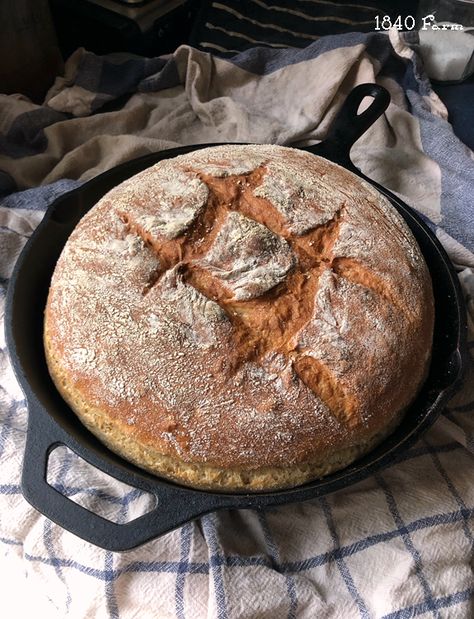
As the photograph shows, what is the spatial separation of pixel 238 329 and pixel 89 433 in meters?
0.27

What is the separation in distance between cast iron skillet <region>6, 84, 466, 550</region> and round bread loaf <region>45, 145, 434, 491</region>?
0.10ft

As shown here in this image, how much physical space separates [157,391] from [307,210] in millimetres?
368

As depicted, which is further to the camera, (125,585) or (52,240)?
(52,240)

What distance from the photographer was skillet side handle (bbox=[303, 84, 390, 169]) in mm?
1140

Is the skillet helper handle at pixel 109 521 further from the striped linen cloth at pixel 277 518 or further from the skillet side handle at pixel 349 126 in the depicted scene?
the skillet side handle at pixel 349 126

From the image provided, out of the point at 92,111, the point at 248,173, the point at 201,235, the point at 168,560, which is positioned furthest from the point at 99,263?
the point at 92,111

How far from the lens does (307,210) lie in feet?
2.97

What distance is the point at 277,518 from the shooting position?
92cm

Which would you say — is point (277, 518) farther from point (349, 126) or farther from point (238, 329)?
point (349, 126)

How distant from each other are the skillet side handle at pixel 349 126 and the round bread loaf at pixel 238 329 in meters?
0.23

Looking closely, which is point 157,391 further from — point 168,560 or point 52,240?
point 52,240

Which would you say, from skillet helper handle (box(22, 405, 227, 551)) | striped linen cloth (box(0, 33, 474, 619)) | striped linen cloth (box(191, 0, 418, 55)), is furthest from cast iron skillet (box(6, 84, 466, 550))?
striped linen cloth (box(191, 0, 418, 55))

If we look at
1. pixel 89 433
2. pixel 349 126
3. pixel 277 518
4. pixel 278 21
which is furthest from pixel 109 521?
pixel 278 21

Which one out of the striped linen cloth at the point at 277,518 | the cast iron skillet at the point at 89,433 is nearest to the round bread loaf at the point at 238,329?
the cast iron skillet at the point at 89,433
